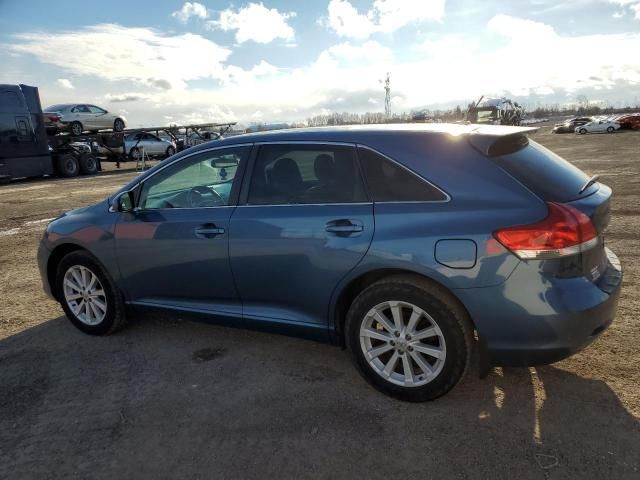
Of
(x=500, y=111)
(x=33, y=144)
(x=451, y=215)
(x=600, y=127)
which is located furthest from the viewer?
(x=600, y=127)

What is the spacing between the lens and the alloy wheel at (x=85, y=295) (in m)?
4.41

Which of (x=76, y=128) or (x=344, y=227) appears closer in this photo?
(x=344, y=227)

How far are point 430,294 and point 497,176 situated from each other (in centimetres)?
75

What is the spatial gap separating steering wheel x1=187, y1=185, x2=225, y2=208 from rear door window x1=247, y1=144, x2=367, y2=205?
0.32 metres

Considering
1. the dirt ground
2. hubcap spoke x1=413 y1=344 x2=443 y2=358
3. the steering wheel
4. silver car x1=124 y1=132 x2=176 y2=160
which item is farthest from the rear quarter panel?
silver car x1=124 y1=132 x2=176 y2=160

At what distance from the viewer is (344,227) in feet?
10.3

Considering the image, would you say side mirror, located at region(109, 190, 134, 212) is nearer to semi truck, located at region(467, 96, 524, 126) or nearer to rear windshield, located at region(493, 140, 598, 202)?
rear windshield, located at region(493, 140, 598, 202)

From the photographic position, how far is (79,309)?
4508 mm

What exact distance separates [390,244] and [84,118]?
2696cm

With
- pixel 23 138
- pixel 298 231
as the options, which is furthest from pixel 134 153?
pixel 298 231

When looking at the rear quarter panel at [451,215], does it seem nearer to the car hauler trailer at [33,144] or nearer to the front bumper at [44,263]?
the front bumper at [44,263]

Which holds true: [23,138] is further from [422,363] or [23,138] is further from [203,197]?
[422,363]

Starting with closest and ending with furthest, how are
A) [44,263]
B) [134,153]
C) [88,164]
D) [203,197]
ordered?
1. [203,197]
2. [44,263]
3. [88,164]
4. [134,153]

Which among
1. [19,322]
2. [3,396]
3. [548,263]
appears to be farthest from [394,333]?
[19,322]
